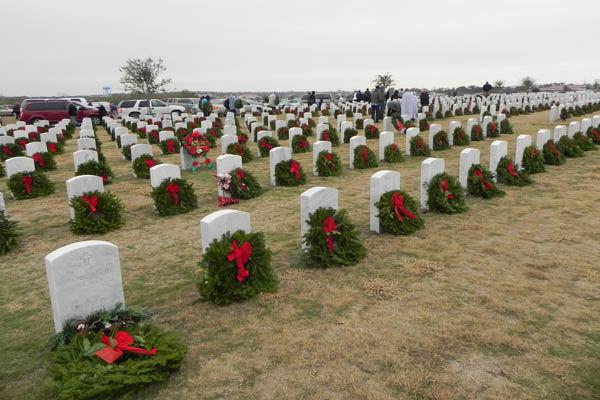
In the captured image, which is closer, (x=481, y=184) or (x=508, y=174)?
(x=481, y=184)

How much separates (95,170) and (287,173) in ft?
14.3

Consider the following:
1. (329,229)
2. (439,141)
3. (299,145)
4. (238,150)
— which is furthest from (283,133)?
(329,229)

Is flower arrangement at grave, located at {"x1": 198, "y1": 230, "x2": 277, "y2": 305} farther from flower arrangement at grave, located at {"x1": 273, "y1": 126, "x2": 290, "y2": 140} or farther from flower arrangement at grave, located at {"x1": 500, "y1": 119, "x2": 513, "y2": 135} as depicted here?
flower arrangement at grave, located at {"x1": 500, "y1": 119, "x2": 513, "y2": 135}

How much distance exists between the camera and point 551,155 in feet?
39.4

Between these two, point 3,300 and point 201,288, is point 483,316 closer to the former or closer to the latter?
point 201,288

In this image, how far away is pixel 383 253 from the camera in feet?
20.6

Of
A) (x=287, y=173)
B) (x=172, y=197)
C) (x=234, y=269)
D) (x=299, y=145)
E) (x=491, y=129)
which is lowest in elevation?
(x=234, y=269)

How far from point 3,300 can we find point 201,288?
7.42 feet

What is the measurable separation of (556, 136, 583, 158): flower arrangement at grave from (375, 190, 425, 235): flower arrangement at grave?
8.07 meters

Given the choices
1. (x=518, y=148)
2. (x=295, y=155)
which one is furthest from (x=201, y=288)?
(x=295, y=155)

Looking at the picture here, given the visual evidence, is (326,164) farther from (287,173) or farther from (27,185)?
(27,185)

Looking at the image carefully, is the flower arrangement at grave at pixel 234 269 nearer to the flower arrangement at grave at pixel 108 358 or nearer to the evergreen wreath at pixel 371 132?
the flower arrangement at grave at pixel 108 358

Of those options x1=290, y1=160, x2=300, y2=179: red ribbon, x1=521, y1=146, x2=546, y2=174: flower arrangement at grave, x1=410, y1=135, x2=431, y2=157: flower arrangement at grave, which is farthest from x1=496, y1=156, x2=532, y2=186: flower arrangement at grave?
x1=290, y1=160, x2=300, y2=179: red ribbon

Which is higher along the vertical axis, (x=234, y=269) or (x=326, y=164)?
(x=326, y=164)
